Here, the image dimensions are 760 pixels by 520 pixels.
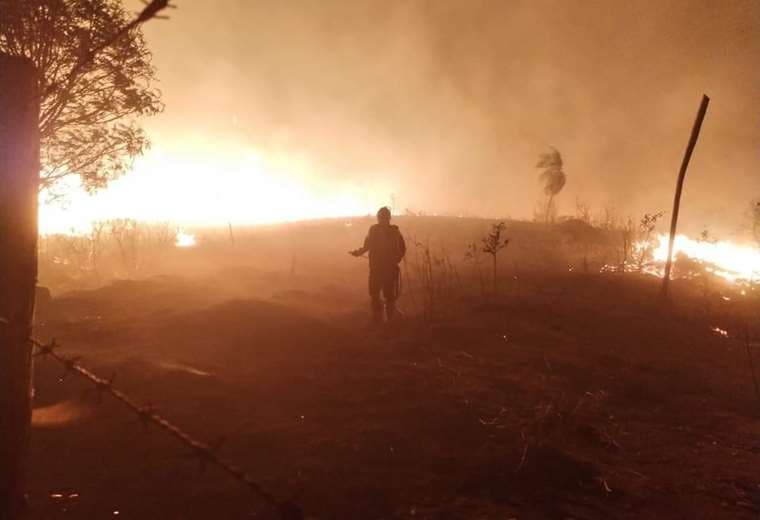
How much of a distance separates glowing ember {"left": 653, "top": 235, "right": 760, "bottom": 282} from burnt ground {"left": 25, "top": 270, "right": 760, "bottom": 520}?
17.0 ft

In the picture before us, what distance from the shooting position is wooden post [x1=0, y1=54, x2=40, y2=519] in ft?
10.5

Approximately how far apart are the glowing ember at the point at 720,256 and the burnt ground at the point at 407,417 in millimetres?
5190

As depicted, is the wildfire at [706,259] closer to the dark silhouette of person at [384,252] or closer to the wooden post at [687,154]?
the wooden post at [687,154]

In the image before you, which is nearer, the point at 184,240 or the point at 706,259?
the point at 706,259

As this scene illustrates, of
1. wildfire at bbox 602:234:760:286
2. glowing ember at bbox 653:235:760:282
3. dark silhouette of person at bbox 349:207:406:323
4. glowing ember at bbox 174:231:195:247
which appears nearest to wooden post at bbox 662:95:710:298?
wildfire at bbox 602:234:760:286

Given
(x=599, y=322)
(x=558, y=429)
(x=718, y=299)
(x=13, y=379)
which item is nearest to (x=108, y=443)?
(x=13, y=379)

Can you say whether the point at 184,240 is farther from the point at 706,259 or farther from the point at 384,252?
the point at 706,259

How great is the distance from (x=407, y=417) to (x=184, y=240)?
20.6m

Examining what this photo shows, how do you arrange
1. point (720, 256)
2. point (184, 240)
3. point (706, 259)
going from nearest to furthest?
point (706, 259) < point (720, 256) < point (184, 240)

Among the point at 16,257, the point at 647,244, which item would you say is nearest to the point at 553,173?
the point at 647,244

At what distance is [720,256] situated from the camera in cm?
1845

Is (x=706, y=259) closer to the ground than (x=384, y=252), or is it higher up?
closer to the ground

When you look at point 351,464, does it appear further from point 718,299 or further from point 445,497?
point 718,299

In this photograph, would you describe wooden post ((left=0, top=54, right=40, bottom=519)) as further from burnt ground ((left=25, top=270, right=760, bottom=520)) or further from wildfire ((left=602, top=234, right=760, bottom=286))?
wildfire ((left=602, top=234, right=760, bottom=286))
